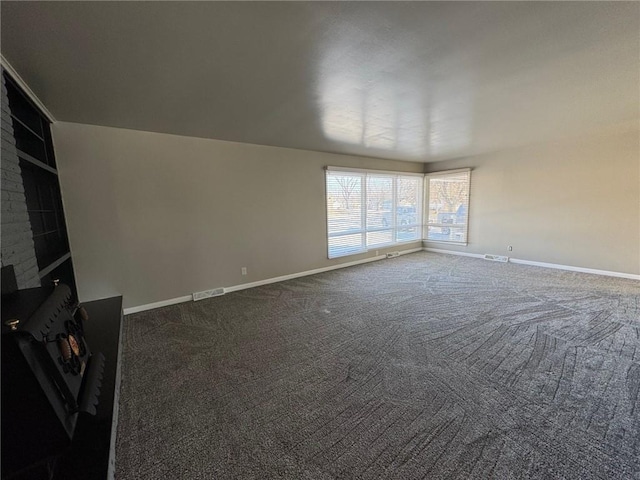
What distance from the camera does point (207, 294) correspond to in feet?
12.9

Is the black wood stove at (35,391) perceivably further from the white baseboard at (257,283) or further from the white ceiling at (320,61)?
the white baseboard at (257,283)

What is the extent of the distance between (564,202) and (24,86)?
24.3 ft

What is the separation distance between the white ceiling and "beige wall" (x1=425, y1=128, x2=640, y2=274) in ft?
4.91

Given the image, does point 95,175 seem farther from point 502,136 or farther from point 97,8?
point 502,136

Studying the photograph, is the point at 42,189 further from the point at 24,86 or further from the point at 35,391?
the point at 35,391

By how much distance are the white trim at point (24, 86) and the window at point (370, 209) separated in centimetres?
382

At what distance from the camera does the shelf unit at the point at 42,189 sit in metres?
2.31

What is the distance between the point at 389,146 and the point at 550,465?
4403 millimetres

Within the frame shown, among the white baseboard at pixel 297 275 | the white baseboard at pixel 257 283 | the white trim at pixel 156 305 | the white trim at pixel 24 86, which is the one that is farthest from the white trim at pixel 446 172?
the white trim at pixel 24 86

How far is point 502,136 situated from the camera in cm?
427

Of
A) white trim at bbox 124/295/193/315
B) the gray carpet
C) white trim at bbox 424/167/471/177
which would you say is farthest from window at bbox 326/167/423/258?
white trim at bbox 124/295/193/315

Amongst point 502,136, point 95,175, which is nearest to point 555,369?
point 502,136

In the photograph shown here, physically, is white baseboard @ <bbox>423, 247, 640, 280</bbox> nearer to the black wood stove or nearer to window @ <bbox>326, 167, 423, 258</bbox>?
window @ <bbox>326, 167, 423, 258</bbox>

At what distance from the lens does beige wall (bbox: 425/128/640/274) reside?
13.8ft
